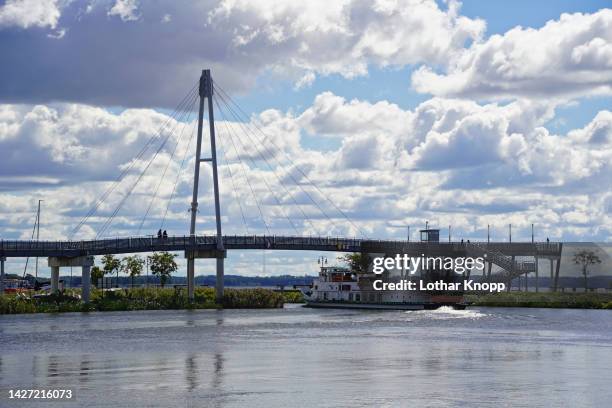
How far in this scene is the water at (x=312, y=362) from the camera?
53.6m

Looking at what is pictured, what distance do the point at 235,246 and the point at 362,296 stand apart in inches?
887

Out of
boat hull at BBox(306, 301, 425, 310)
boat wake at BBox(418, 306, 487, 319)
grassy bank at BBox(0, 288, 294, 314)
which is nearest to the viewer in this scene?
boat wake at BBox(418, 306, 487, 319)

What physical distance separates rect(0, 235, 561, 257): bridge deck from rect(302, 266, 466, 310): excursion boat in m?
10.8

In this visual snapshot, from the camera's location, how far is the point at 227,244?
6673 inches

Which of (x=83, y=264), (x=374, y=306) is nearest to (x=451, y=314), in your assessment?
(x=374, y=306)

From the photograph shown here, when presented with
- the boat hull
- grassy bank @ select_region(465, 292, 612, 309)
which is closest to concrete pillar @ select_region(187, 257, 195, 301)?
the boat hull

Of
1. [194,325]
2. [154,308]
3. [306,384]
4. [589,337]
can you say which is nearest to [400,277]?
[154,308]

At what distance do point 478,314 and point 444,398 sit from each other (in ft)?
283

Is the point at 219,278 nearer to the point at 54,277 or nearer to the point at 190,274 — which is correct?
the point at 190,274

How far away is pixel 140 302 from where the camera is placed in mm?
155875

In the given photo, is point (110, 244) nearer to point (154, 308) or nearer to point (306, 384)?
point (154, 308)

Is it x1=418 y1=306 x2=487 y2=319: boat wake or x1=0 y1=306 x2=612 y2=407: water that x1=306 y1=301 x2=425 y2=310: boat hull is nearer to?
x1=418 y1=306 x2=487 y2=319: boat wake

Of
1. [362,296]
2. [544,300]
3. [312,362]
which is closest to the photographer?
[312,362]

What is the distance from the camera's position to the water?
53.6 meters
